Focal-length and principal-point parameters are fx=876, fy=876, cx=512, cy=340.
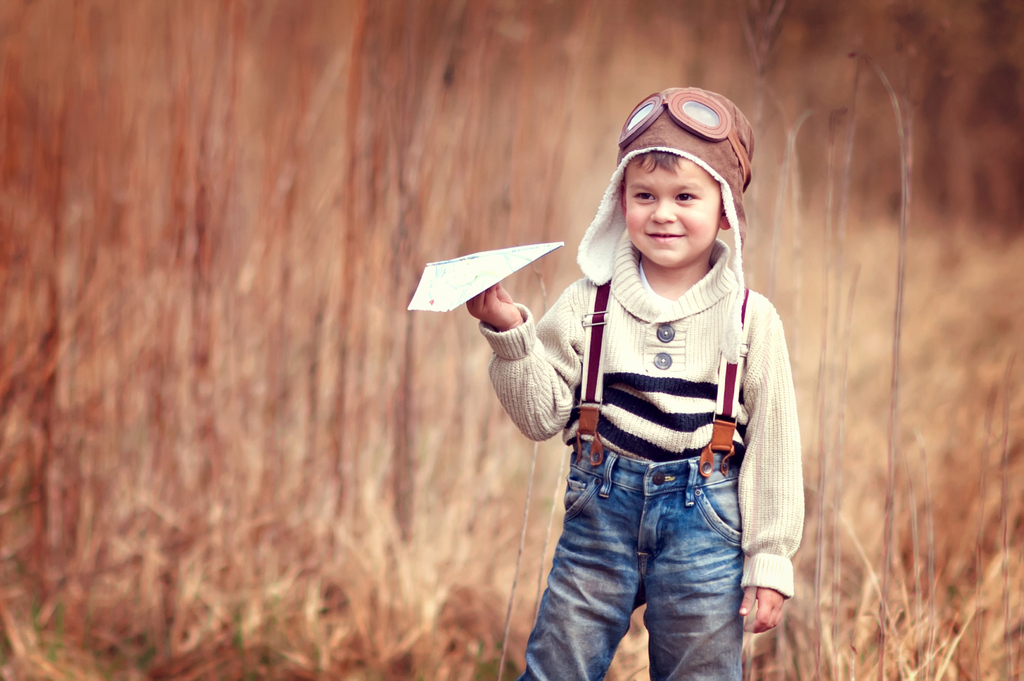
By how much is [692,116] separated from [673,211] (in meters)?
0.14

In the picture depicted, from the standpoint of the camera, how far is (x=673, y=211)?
1.25 meters

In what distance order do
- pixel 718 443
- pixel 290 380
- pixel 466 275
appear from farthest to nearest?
pixel 290 380 → pixel 718 443 → pixel 466 275

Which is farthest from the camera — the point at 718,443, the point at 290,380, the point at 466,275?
the point at 290,380

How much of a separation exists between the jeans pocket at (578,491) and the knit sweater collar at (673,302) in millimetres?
257

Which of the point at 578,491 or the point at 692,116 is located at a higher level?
the point at 692,116

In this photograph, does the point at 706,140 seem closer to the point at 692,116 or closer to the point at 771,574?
the point at 692,116

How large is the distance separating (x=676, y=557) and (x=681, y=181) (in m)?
0.55

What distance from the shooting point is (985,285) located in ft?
15.6

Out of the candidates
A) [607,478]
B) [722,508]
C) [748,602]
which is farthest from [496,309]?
[748,602]

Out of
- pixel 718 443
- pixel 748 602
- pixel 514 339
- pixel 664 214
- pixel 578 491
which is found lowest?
pixel 748 602

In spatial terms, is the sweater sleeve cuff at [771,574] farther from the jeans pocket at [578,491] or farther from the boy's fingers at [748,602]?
the jeans pocket at [578,491]

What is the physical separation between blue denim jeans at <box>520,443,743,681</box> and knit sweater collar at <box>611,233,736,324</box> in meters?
0.22

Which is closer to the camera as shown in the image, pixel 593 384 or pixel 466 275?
pixel 466 275

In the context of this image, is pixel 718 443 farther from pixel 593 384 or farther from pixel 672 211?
pixel 672 211
